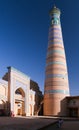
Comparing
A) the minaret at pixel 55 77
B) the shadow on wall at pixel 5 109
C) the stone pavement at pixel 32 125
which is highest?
the minaret at pixel 55 77

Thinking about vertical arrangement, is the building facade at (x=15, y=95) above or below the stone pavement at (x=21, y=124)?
above

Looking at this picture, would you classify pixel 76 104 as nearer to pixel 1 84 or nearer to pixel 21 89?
pixel 21 89

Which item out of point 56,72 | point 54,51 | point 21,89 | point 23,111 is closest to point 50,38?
point 54,51

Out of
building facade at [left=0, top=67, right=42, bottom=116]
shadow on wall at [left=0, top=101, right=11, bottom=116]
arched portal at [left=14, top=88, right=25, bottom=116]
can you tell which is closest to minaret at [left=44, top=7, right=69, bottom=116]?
building facade at [left=0, top=67, right=42, bottom=116]

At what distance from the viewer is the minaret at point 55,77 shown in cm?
3569

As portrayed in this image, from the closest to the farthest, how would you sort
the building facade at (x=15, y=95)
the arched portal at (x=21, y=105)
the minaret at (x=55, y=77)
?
the building facade at (x=15, y=95), the arched portal at (x=21, y=105), the minaret at (x=55, y=77)

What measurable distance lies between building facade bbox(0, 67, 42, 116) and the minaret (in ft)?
8.97

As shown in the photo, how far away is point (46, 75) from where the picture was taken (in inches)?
1474

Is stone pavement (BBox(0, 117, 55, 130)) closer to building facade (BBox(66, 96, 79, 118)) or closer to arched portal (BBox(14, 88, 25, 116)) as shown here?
arched portal (BBox(14, 88, 25, 116))

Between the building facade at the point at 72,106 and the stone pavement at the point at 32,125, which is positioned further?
the building facade at the point at 72,106

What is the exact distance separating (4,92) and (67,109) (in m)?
12.1

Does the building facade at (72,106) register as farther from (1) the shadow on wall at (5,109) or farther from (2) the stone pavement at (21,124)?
(2) the stone pavement at (21,124)

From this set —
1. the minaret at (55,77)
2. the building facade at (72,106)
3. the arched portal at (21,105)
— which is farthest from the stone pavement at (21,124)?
the building facade at (72,106)

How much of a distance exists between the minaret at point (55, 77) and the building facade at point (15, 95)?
2.73m
